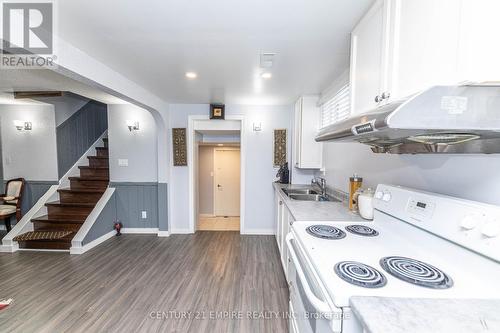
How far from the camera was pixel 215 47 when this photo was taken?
1771 millimetres

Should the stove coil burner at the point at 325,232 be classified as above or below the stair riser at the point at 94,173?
below

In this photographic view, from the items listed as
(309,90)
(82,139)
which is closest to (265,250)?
(309,90)

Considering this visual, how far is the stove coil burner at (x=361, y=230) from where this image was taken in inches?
50.5

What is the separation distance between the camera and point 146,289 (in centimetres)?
229

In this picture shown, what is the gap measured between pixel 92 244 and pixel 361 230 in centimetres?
386

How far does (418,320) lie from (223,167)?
519 cm

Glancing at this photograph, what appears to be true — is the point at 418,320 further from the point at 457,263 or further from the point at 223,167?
the point at 223,167

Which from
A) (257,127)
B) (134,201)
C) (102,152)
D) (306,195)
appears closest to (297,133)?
(257,127)

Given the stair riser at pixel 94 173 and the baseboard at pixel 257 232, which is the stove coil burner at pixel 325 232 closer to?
the baseboard at pixel 257 232

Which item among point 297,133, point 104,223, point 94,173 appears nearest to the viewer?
point 297,133

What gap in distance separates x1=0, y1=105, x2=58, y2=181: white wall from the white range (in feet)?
15.7

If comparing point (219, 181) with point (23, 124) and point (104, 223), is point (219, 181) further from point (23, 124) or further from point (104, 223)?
point (23, 124)

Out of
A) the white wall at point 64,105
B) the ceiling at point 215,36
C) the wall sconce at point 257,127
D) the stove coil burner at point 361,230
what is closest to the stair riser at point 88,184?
the white wall at point 64,105

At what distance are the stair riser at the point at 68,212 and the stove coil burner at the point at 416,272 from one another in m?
4.33
